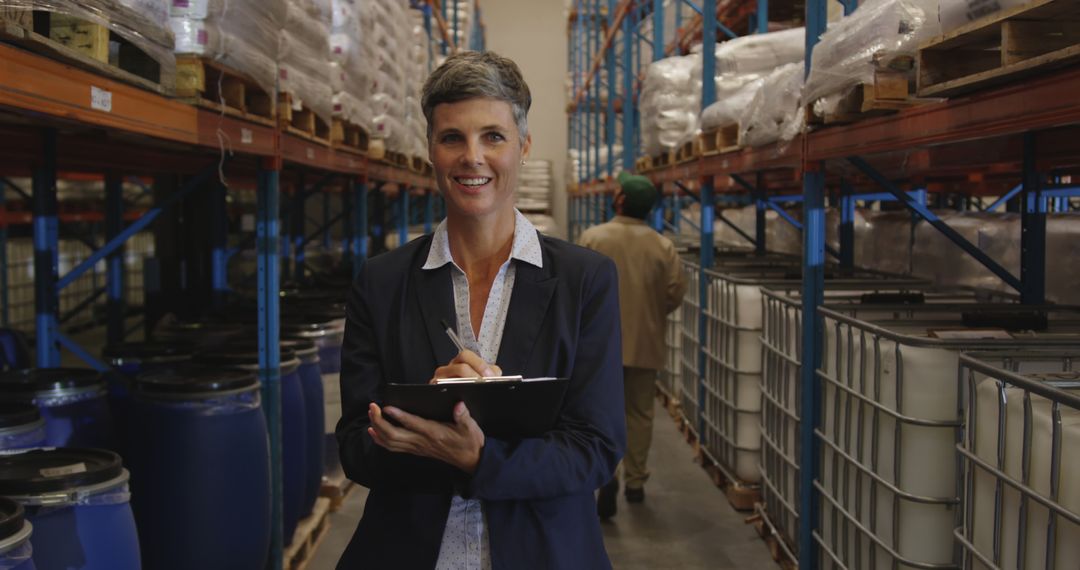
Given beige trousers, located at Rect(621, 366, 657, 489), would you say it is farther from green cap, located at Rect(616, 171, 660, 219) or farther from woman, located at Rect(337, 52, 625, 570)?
woman, located at Rect(337, 52, 625, 570)

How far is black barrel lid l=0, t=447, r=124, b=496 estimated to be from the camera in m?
2.80

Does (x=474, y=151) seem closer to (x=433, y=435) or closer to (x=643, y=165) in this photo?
(x=433, y=435)

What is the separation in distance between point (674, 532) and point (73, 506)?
12.9ft

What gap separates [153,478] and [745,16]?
885 cm

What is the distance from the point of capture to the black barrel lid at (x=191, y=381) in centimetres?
394

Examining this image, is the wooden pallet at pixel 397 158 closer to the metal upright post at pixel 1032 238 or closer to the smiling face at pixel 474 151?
the metal upright post at pixel 1032 238

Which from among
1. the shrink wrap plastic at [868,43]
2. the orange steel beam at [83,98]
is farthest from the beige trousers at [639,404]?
the orange steel beam at [83,98]

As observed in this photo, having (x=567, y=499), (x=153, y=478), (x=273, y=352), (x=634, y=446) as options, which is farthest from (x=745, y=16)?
(x=567, y=499)

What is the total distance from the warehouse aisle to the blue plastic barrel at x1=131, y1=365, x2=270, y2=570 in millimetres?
1535

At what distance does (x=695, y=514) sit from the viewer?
645 centimetres

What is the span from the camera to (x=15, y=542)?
2.34 m

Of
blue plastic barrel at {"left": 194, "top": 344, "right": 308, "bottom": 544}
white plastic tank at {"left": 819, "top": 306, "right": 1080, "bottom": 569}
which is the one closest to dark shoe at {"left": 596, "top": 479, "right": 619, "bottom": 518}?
blue plastic barrel at {"left": 194, "top": 344, "right": 308, "bottom": 544}

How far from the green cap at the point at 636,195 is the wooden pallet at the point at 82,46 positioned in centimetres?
355

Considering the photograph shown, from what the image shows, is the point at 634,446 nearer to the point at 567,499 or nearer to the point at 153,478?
the point at 153,478
